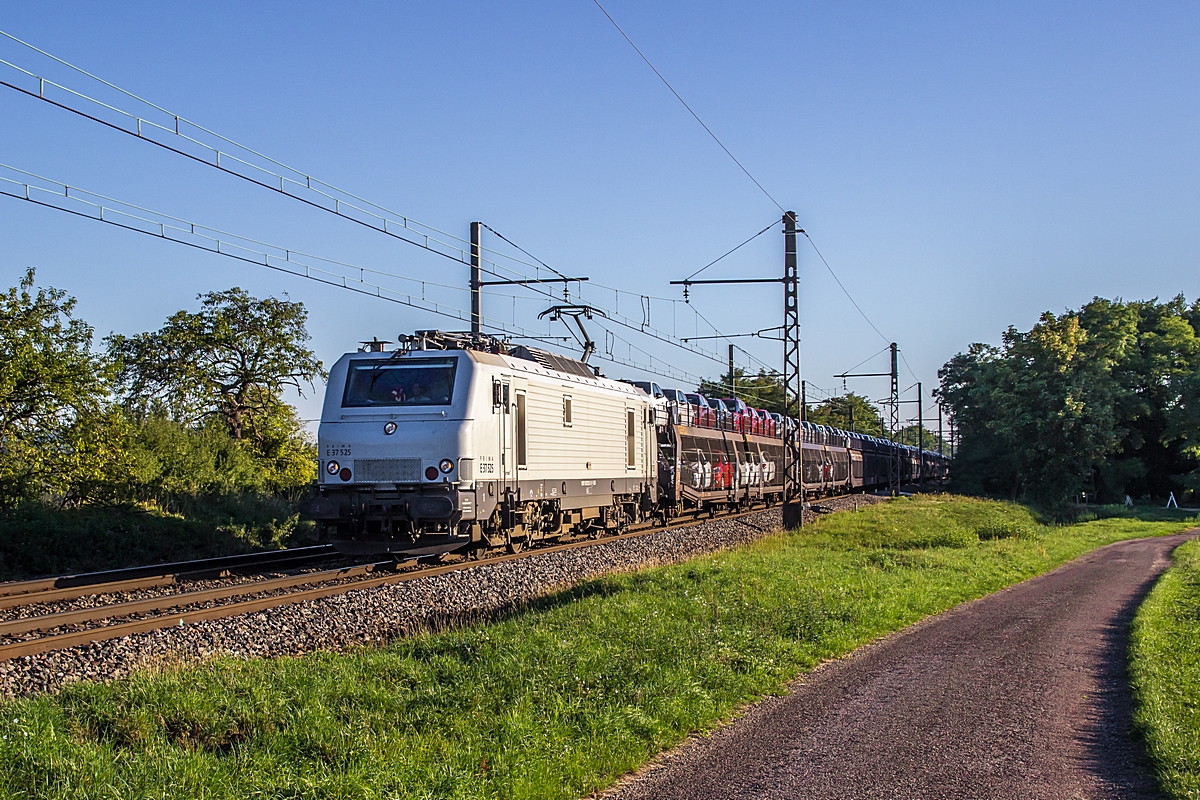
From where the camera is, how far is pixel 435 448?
16.7 meters

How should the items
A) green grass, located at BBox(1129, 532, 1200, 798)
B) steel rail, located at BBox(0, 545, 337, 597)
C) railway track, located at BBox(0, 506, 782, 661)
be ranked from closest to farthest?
green grass, located at BBox(1129, 532, 1200, 798) → railway track, located at BBox(0, 506, 782, 661) → steel rail, located at BBox(0, 545, 337, 597)

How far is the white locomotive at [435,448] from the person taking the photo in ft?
54.7

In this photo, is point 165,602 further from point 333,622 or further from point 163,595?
point 333,622

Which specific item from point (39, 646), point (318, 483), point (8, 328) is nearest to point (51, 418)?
point (8, 328)

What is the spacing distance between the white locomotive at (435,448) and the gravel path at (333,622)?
1073mm

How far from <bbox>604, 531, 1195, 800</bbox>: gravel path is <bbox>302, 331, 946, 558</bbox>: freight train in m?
8.00

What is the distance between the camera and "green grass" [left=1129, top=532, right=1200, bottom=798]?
6.49 meters

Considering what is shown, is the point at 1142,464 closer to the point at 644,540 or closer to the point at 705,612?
the point at 644,540

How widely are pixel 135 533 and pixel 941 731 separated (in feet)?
61.3

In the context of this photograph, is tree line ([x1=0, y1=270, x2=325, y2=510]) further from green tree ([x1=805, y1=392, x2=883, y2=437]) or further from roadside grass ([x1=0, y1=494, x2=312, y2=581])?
green tree ([x1=805, y1=392, x2=883, y2=437])

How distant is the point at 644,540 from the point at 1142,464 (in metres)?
41.7

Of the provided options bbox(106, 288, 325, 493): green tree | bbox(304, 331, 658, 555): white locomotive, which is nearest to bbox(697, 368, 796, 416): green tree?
bbox(106, 288, 325, 493): green tree

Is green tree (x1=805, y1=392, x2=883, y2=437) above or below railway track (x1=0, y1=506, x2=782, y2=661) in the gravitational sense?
above

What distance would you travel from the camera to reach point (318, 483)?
675 inches
